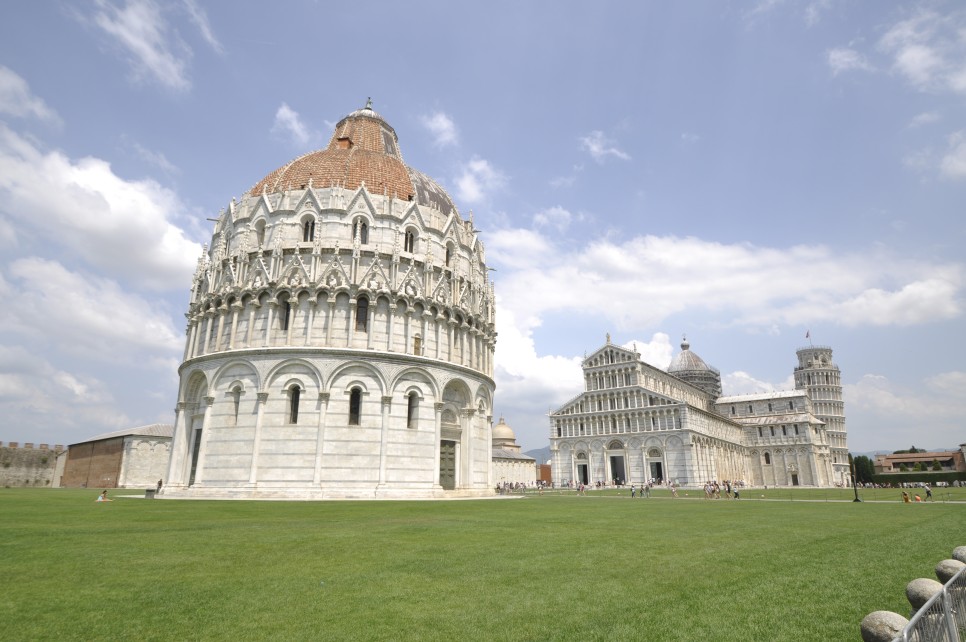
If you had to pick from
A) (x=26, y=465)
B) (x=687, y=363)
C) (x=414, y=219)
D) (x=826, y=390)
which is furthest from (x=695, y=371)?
(x=26, y=465)

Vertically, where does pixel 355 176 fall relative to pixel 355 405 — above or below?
above

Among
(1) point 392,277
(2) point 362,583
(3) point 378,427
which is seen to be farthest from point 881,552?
(1) point 392,277

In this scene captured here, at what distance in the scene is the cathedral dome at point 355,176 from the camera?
40.0 m

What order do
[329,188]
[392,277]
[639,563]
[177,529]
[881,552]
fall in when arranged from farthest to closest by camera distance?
[329,188], [392,277], [177,529], [881,552], [639,563]

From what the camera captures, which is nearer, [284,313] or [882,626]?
[882,626]

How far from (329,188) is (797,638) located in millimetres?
38102

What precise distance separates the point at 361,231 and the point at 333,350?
910cm

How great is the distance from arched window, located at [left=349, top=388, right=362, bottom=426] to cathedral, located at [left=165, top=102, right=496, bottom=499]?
0.29 feet

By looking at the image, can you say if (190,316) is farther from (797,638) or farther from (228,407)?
(797,638)

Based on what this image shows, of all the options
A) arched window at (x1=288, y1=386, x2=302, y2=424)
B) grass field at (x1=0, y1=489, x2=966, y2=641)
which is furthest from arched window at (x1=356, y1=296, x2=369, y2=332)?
grass field at (x1=0, y1=489, x2=966, y2=641)

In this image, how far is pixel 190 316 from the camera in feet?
131

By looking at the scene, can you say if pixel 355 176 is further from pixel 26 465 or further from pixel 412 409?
pixel 26 465

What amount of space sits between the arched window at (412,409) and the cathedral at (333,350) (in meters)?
0.11

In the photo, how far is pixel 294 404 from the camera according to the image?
3338 centimetres
